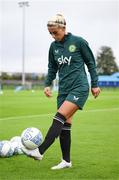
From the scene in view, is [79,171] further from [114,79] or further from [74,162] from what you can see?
[114,79]

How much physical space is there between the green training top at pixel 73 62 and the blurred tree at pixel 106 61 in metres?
115

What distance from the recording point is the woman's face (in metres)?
7.77

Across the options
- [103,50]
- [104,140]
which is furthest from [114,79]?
[104,140]

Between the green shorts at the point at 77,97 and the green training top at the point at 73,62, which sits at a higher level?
the green training top at the point at 73,62

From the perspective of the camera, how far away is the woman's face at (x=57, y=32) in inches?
306

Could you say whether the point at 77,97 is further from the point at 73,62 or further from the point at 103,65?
the point at 103,65

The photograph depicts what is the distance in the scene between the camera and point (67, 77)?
792cm

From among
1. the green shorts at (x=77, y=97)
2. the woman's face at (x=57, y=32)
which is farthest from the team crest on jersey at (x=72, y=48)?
the green shorts at (x=77, y=97)

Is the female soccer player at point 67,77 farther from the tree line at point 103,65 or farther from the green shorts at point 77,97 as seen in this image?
the tree line at point 103,65


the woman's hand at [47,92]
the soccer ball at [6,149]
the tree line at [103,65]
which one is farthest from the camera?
the tree line at [103,65]

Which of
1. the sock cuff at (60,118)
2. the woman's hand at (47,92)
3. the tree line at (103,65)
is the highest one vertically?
the woman's hand at (47,92)

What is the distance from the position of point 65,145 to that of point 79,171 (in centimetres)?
61

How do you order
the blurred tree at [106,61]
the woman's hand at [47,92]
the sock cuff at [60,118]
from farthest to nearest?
the blurred tree at [106,61], the woman's hand at [47,92], the sock cuff at [60,118]

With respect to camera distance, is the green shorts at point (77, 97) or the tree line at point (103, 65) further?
the tree line at point (103, 65)
